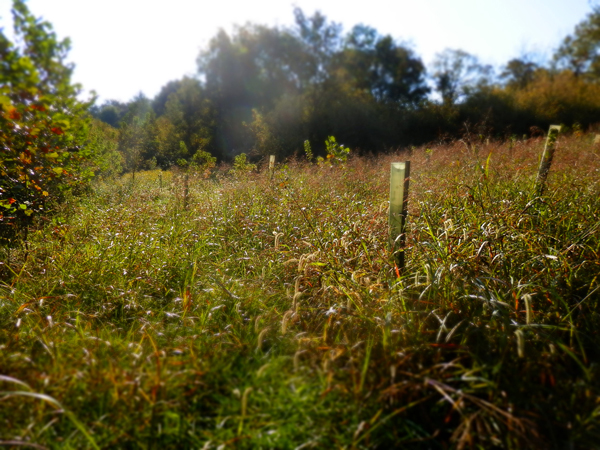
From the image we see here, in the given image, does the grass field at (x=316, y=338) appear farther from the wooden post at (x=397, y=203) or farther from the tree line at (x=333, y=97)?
the tree line at (x=333, y=97)

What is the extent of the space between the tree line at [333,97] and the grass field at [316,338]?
11391 mm

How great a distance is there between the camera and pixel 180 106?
1875cm

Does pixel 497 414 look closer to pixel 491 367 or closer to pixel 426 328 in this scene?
pixel 491 367

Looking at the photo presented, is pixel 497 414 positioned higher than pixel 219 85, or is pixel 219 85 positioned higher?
pixel 219 85

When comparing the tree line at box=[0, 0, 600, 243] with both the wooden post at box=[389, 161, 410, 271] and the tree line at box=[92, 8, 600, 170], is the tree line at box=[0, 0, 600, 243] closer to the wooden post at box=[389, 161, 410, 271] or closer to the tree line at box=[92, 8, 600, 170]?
the tree line at box=[92, 8, 600, 170]

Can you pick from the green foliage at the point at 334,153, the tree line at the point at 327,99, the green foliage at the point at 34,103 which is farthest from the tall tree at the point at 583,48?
the green foliage at the point at 34,103

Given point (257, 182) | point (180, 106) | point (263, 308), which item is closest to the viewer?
point (263, 308)

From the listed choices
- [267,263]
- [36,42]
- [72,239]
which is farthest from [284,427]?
[72,239]

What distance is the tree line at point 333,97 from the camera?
50.2 feet

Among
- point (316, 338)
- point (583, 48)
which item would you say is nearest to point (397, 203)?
point (316, 338)

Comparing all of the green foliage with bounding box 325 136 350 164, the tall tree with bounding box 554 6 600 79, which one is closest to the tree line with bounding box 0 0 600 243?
the tall tree with bounding box 554 6 600 79

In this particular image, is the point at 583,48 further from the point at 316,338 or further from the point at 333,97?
the point at 316,338

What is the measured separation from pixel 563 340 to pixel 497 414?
2.61 feet

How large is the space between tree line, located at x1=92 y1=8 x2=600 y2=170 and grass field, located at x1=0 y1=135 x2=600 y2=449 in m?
11.4
